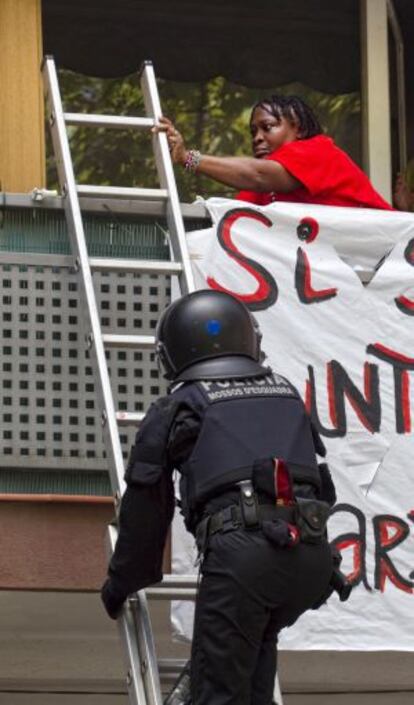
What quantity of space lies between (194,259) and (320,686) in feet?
9.40

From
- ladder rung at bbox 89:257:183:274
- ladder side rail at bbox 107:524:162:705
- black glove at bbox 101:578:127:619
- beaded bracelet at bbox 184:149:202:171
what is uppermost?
beaded bracelet at bbox 184:149:202:171

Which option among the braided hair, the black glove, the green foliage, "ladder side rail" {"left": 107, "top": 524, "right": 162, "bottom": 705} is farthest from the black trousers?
the green foliage

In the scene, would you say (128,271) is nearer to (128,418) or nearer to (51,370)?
(51,370)

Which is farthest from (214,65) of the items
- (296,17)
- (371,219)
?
(371,219)

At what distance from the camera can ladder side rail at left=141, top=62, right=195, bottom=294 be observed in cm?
745

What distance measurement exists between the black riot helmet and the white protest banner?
157 centimetres

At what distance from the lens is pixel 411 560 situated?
768cm

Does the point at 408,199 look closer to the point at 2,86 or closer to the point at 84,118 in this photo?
the point at 2,86

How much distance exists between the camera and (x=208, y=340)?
19.6 ft

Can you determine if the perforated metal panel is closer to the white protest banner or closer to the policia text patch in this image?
the white protest banner

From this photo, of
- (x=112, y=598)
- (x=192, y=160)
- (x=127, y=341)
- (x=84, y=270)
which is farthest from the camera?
(x=192, y=160)

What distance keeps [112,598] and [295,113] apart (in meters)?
2.98

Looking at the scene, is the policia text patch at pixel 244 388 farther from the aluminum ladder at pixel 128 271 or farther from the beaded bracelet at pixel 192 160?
the beaded bracelet at pixel 192 160

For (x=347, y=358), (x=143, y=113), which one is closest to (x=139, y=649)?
(x=347, y=358)
